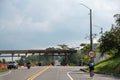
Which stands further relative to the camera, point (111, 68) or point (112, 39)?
point (112, 39)

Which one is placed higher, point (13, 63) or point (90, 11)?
point (90, 11)

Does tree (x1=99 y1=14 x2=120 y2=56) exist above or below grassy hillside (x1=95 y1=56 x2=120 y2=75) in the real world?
above

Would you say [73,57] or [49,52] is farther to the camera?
[73,57]

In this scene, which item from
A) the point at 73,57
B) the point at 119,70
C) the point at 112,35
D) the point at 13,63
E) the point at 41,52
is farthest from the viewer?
the point at 73,57

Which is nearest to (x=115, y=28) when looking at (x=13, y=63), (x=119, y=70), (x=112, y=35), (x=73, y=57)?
(x=112, y=35)

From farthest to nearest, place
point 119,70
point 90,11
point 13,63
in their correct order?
1. point 13,63
2. point 90,11
3. point 119,70

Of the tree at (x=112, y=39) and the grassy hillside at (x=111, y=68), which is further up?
the tree at (x=112, y=39)

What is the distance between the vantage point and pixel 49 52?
124875 millimetres

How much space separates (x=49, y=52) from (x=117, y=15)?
60849 mm

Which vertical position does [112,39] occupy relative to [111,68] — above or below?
above

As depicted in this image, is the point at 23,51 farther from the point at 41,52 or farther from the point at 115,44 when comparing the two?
the point at 115,44

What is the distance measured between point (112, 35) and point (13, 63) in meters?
24.6

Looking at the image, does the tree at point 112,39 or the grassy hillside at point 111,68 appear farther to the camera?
the tree at point 112,39

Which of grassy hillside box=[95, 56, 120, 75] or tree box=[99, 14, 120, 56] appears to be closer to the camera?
grassy hillside box=[95, 56, 120, 75]
